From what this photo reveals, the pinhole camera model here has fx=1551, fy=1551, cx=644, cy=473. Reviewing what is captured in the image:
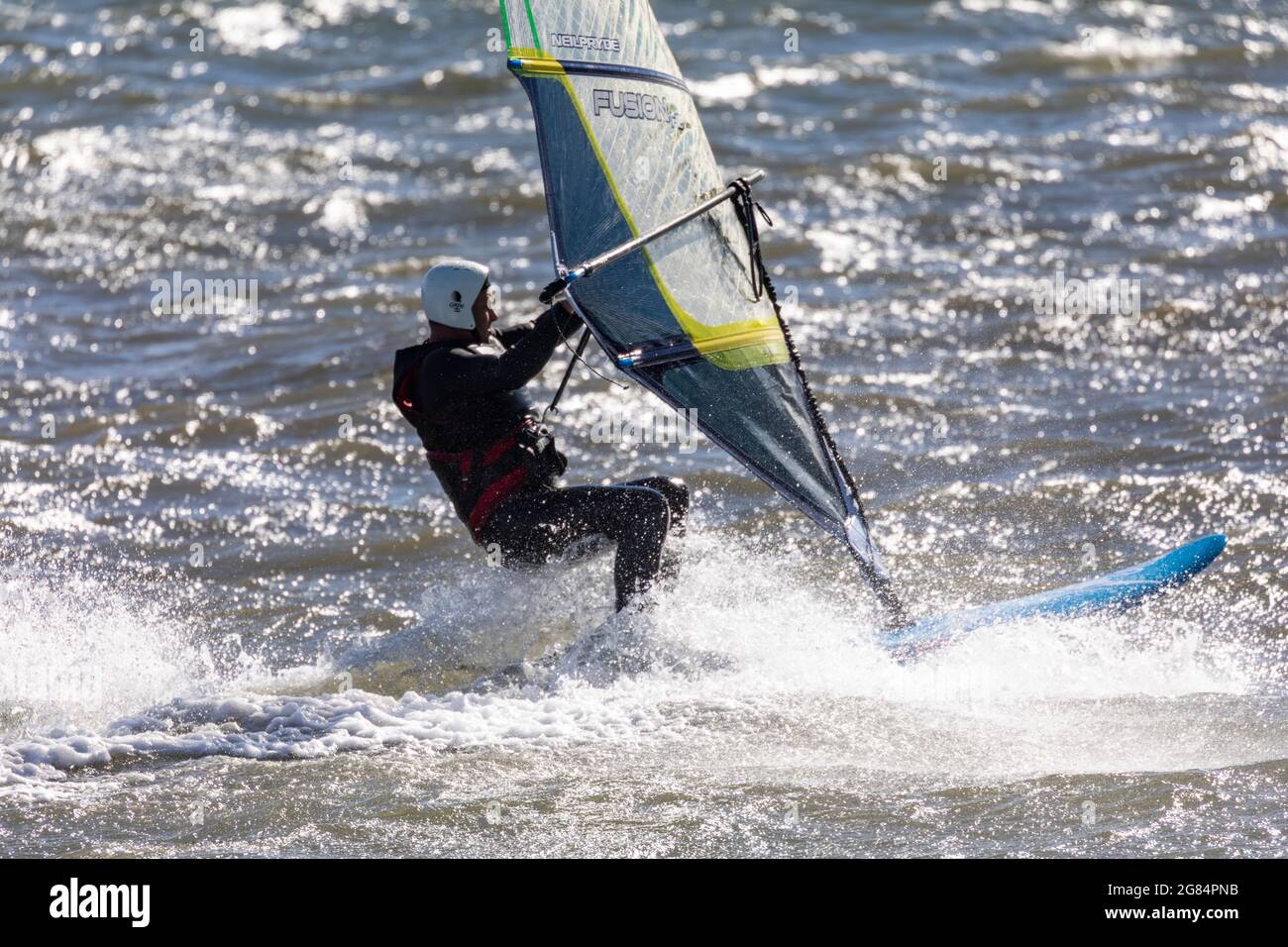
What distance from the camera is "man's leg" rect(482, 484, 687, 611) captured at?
600 cm

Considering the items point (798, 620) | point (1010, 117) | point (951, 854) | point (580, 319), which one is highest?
point (580, 319)

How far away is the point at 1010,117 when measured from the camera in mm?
15422

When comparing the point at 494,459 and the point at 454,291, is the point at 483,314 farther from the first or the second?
the point at 494,459

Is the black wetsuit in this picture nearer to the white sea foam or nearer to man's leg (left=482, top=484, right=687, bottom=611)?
man's leg (left=482, top=484, right=687, bottom=611)

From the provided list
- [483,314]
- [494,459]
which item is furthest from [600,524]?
[483,314]

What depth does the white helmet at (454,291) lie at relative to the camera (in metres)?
5.83

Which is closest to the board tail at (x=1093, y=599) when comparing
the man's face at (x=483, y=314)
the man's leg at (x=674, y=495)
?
the man's leg at (x=674, y=495)

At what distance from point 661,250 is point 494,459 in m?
1.02

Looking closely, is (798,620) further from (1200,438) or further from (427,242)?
(427,242)

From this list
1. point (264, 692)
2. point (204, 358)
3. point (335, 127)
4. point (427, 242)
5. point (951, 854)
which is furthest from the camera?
point (335, 127)

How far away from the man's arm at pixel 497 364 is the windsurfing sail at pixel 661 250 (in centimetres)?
16

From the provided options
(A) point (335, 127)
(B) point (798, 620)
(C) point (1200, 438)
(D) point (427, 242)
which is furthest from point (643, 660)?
(A) point (335, 127)

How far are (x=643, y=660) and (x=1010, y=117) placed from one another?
11023 millimetres

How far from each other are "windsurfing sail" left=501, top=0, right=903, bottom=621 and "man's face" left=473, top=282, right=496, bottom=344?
42 cm
